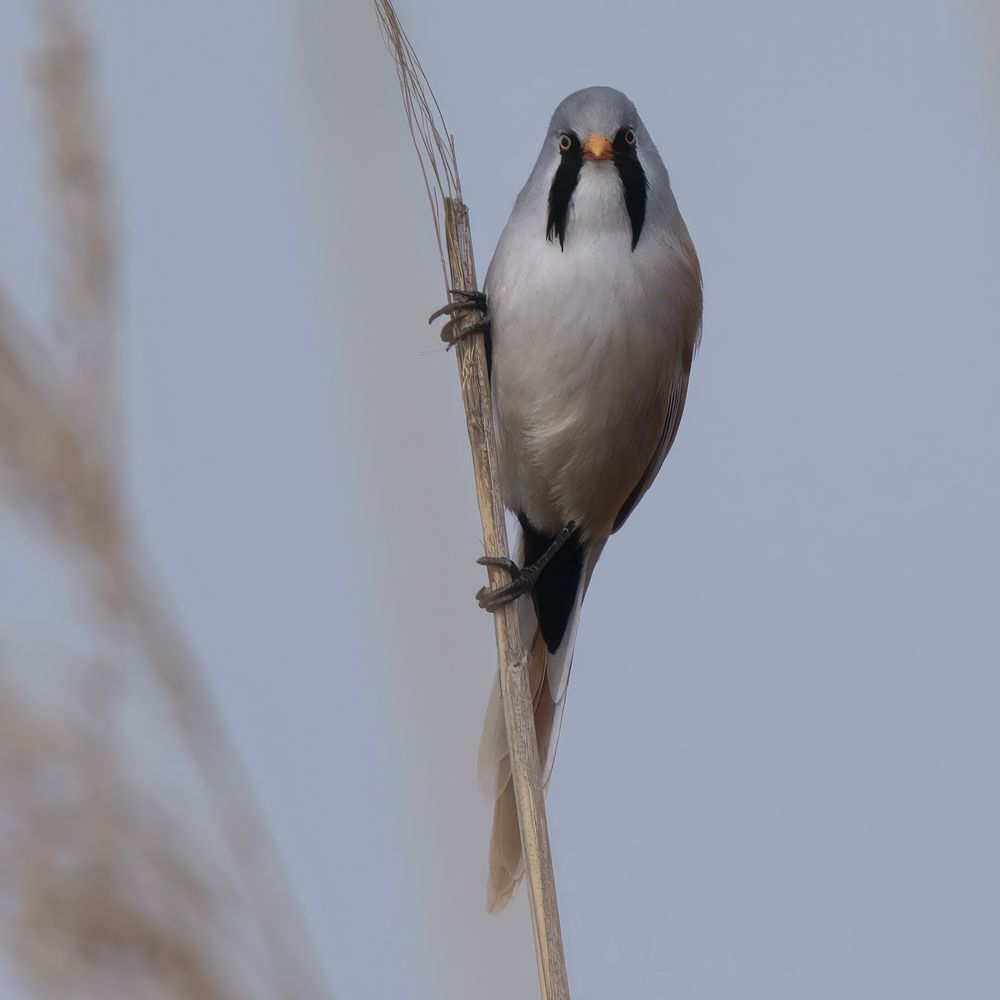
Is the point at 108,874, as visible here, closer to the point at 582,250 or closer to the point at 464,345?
the point at 464,345

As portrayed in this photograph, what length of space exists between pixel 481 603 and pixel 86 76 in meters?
1.18

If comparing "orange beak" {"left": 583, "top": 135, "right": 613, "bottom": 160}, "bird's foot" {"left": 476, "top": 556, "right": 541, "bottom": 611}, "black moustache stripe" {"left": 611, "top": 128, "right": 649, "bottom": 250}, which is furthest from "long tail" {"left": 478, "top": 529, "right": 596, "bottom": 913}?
"orange beak" {"left": 583, "top": 135, "right": 613, "bottom": 160}

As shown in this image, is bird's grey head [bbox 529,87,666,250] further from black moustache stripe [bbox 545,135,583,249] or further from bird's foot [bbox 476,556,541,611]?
bird's foot [bbox 476,556,541,611]

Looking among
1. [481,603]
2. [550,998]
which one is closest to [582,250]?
[481,603]

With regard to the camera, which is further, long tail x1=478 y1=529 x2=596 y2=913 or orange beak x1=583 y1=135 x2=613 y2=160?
long tail x1=478 y1=529 x2=596 y2=913

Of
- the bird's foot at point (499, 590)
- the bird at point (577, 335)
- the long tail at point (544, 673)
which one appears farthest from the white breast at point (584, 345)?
the bird's foot at point (499, 590)

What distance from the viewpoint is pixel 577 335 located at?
254 centimetres

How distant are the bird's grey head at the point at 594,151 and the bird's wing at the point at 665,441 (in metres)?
0.43

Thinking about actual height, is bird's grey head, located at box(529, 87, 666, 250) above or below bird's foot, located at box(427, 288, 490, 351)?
above

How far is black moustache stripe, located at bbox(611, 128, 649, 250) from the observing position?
8.13 ft

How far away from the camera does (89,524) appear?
1.21m

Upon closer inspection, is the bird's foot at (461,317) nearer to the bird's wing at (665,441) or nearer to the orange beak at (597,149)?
the orange beak at (597,149)

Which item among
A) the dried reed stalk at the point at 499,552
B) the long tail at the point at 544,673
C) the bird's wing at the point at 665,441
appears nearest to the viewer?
the dried reed stalk at the point at 499,552

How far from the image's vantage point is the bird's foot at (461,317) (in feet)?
7.96
